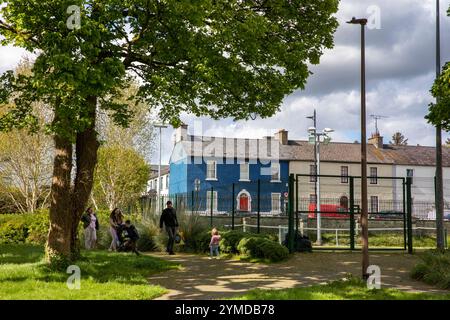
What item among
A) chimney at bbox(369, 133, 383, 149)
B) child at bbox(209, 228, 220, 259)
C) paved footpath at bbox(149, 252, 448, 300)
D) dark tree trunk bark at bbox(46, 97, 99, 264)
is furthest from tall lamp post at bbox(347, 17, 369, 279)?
chimney at bbox(369, 133, 383, 149)

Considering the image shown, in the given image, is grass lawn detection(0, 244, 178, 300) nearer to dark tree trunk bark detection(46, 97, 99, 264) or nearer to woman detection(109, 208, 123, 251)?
dark tree trunk bark detection(46, 97, 99, 264)

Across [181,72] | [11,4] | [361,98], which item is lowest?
[361,98]

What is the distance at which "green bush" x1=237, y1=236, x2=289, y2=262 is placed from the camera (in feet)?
48.5

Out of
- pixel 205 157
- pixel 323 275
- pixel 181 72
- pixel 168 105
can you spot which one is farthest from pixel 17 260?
Result: pixel 205 157

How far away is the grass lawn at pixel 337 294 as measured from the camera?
351 inches

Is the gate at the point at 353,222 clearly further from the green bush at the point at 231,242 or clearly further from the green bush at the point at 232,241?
the green bush at the point at 231,242

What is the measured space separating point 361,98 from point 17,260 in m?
10.5

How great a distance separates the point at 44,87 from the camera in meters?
10.4

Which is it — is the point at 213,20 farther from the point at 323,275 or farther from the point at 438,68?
the point at 438,68

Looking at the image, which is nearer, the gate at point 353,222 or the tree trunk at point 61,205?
the tree trunk at point 61,205

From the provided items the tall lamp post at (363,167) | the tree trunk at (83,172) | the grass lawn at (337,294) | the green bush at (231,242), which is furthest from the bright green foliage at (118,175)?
the grass lawn at (337,294)

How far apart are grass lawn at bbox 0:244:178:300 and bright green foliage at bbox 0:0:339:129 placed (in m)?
3.07

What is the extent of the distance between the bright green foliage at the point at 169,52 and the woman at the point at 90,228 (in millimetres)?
5605

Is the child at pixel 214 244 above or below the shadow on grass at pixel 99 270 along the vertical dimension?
above
